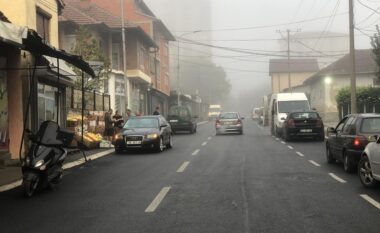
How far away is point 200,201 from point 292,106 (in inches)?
838

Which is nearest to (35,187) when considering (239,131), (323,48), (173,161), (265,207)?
(265,207)

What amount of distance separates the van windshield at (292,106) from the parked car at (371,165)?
61.7ft

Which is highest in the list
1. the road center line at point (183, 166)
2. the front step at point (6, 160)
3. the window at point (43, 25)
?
the window at point (43, 25)

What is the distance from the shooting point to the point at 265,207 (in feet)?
25.7

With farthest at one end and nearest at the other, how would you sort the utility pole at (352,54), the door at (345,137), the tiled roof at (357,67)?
1. the tiled roof at (357,67)
2. the utility pole at (352,54)
3. the door at (345,137)

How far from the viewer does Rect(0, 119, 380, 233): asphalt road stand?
6.76 m

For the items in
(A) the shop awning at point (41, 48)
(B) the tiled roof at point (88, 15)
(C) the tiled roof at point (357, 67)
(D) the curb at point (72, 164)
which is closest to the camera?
(A) the shop awning at point (41, 48)

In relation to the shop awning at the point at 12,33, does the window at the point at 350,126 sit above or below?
below

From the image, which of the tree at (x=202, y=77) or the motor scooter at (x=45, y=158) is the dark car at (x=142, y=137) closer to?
the motor scooter at (x=45, y=158)

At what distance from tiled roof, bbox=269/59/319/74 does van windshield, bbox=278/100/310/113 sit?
62826 mm

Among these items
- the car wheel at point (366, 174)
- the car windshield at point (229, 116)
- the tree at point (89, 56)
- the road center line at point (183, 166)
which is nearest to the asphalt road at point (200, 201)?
the road center line at point (183, 166)

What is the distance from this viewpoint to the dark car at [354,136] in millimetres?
11495

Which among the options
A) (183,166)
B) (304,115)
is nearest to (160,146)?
(183,166)

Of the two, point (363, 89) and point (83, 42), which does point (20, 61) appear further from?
point (363, 89)
